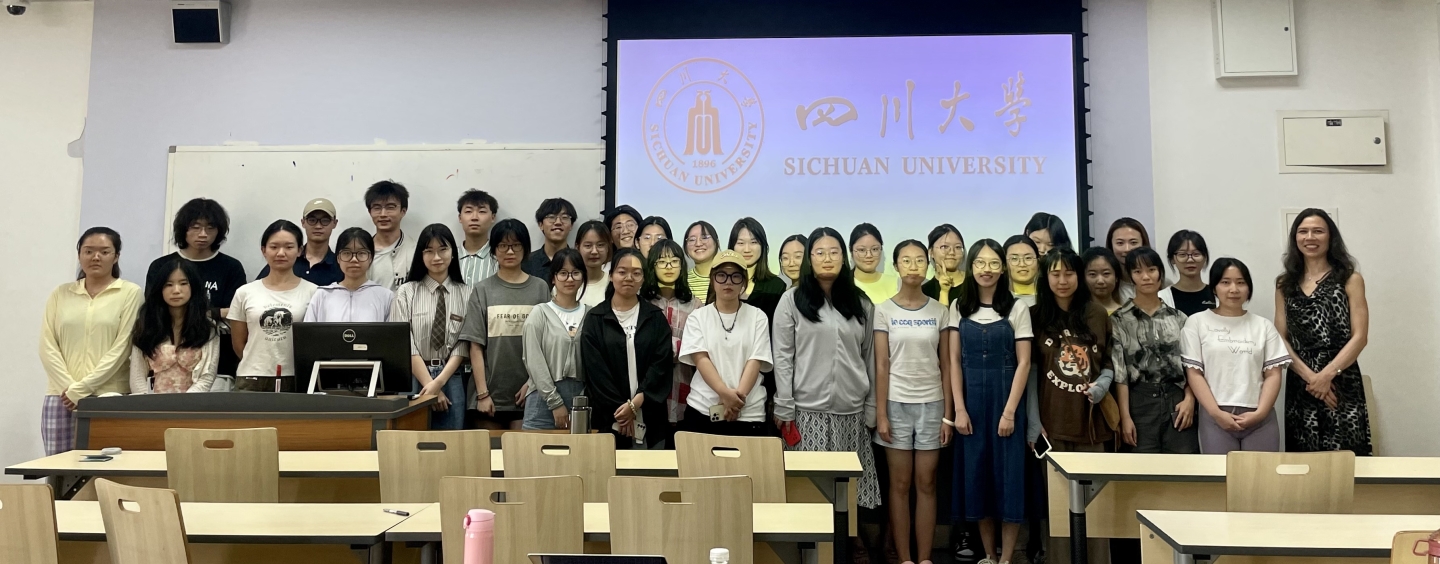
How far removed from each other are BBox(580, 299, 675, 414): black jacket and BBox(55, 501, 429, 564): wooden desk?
56.6 inches

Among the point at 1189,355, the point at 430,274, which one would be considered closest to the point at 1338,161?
the point at 1189,355

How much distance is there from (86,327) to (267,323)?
1.08 meters

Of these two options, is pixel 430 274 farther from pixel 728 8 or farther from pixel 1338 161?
pixel 1338 161

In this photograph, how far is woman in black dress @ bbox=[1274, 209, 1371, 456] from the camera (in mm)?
4027

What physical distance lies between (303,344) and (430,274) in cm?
86

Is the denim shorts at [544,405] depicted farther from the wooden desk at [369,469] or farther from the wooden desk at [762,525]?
the wooden desk at [762,525]

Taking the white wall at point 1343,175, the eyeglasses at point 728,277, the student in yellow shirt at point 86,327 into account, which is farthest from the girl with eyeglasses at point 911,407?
the student in yellow shirt at point 86,327

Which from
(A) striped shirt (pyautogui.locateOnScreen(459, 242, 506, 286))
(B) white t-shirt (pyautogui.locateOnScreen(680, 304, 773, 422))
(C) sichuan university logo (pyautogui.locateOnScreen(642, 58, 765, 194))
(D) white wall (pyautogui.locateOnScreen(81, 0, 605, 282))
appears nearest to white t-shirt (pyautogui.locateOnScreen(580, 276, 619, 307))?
(B) white t-shirt (pyautogui.locateOnScreen(680, 304, 773, 422))

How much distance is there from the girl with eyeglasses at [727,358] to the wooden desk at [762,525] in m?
1.36

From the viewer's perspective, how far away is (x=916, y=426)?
3.90m

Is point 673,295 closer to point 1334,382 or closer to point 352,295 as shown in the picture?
point 352,295

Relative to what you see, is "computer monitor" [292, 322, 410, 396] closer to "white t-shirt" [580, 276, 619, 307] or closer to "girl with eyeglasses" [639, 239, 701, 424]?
"white t-shirt" [580, 276, 619, 307]

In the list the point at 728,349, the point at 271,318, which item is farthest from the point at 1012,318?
the point at 271,318

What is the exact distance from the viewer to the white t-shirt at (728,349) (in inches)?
151
